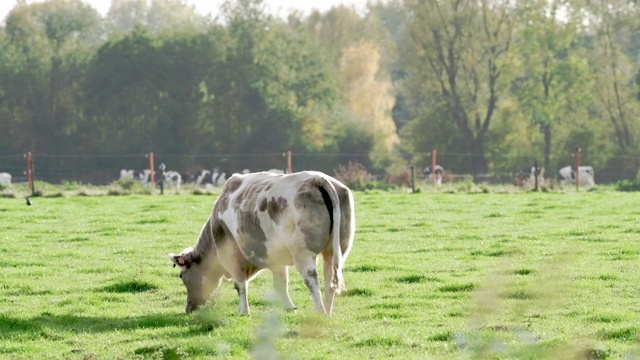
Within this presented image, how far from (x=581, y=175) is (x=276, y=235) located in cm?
4400

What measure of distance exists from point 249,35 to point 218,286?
53.2 m

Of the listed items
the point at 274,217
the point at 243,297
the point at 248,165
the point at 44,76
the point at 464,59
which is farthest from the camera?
the point at 44,76

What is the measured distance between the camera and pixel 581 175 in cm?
5262

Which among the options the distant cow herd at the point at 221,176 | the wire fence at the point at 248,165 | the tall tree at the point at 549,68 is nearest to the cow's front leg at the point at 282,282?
the distant cow herd at the point at 221,176

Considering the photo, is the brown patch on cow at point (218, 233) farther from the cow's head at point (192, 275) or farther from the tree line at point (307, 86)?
the tree line at point (307, 86)

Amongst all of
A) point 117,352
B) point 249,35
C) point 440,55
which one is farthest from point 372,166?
point 117,352

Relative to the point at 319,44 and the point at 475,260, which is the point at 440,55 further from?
the point at 475,260

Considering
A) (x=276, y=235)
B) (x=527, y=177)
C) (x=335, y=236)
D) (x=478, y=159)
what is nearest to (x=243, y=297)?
(x=276, y=235)

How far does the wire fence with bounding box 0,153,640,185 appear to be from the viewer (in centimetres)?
5462

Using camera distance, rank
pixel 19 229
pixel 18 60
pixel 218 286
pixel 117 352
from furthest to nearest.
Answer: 1. pixel 18 60
2. pixel 19 229
3. pixel 218 286
4. pixel 117 352

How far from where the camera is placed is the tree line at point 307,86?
198ft

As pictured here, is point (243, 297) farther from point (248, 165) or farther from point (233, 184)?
point (248, 165)

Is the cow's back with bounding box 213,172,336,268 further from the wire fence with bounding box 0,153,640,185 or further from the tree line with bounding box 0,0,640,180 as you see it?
the tree line with bounding box 0,0,640,180

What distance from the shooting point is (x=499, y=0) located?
197 feet
